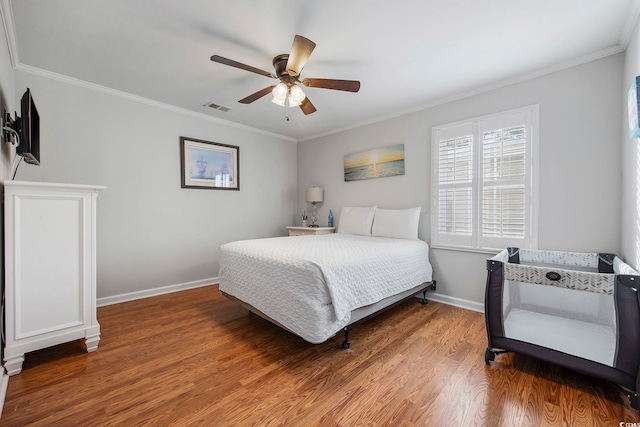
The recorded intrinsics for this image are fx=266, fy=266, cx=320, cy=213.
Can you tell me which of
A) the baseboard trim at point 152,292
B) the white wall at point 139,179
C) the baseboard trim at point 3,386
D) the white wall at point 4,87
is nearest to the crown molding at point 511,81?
the white wall at point 139,179

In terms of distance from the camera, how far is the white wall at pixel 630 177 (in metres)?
1.80

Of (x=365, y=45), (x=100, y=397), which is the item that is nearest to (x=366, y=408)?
(x=100, y=397)

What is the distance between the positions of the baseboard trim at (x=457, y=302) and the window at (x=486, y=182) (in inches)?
24.3

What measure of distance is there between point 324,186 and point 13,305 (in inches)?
149

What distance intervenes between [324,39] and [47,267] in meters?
2.66

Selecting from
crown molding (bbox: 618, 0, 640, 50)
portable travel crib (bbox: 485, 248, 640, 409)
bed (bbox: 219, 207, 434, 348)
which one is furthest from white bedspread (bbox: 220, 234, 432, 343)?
crown molding (bbox: 618, 0, 640, 50)

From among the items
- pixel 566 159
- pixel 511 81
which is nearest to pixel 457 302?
pixel 566 159

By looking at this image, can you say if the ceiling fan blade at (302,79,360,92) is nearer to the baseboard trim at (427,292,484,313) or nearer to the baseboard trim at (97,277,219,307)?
the baseboard trim at (427,292,484,313)

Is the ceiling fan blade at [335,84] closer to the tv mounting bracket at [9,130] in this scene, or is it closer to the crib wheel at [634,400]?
the tv mounting bracket at [9,130]

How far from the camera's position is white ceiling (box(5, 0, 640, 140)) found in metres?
1.81

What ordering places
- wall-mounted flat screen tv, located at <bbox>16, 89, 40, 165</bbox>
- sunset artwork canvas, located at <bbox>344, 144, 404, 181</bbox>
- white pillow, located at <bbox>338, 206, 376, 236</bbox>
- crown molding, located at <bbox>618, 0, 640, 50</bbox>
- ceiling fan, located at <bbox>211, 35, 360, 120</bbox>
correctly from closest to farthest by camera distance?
crown molding, located at <bbox>618, 0, 640, 50</bbox>
wall-mounted flat screen tv, located at <bbox>16, 89, 40, 165</bbox>
ceiling fan, located at <bbox>211, 35, 360, 120</bbox>
sunset artwork canvas, located at <bbox>344, 144, 404, 181</bbox>
white pillow, located at <bbox>338, 206, 376, 236</bbox>

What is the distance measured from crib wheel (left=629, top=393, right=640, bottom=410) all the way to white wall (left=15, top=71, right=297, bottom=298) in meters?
4.21

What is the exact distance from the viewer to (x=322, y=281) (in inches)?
74.7

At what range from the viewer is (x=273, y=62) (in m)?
2.36
